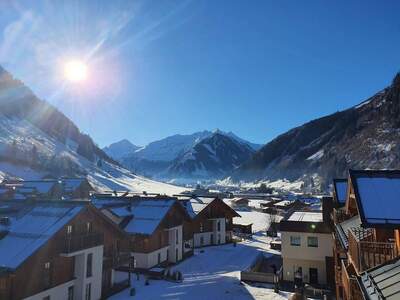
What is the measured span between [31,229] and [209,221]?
134 ft

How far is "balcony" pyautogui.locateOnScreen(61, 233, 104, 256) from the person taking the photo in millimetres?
25781

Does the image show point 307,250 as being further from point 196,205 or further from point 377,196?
point 196,205

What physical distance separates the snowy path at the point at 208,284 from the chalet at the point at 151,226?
102 inches

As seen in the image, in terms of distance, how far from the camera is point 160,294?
3181 centimetres

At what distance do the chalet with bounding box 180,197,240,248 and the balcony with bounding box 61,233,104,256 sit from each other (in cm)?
2896

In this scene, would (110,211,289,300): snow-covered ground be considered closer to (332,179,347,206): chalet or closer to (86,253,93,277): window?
(86,253,93,277): window

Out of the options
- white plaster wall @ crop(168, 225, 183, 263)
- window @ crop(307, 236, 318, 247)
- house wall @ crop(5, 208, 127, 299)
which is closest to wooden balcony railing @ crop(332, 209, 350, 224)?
window @ crop(307, 236, 318, 247)

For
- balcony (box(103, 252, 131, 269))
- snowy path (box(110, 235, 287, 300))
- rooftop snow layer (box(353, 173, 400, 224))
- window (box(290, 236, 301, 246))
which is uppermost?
rooftop snow layer (box(353, 173, 400, 224))

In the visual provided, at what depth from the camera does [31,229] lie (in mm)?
24625

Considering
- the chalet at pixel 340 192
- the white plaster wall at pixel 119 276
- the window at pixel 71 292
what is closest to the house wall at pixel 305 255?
the chalet at pixel 340 192

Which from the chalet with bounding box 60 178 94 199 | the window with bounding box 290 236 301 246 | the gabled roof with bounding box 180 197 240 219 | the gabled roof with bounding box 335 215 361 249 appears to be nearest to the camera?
the gabled roof with bounding box 335 215 361 249

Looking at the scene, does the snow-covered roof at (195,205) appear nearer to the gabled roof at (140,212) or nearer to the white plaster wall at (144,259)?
the gabled roof at (140,212)

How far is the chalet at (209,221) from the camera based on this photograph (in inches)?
2373

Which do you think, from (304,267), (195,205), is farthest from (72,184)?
(304,267)
